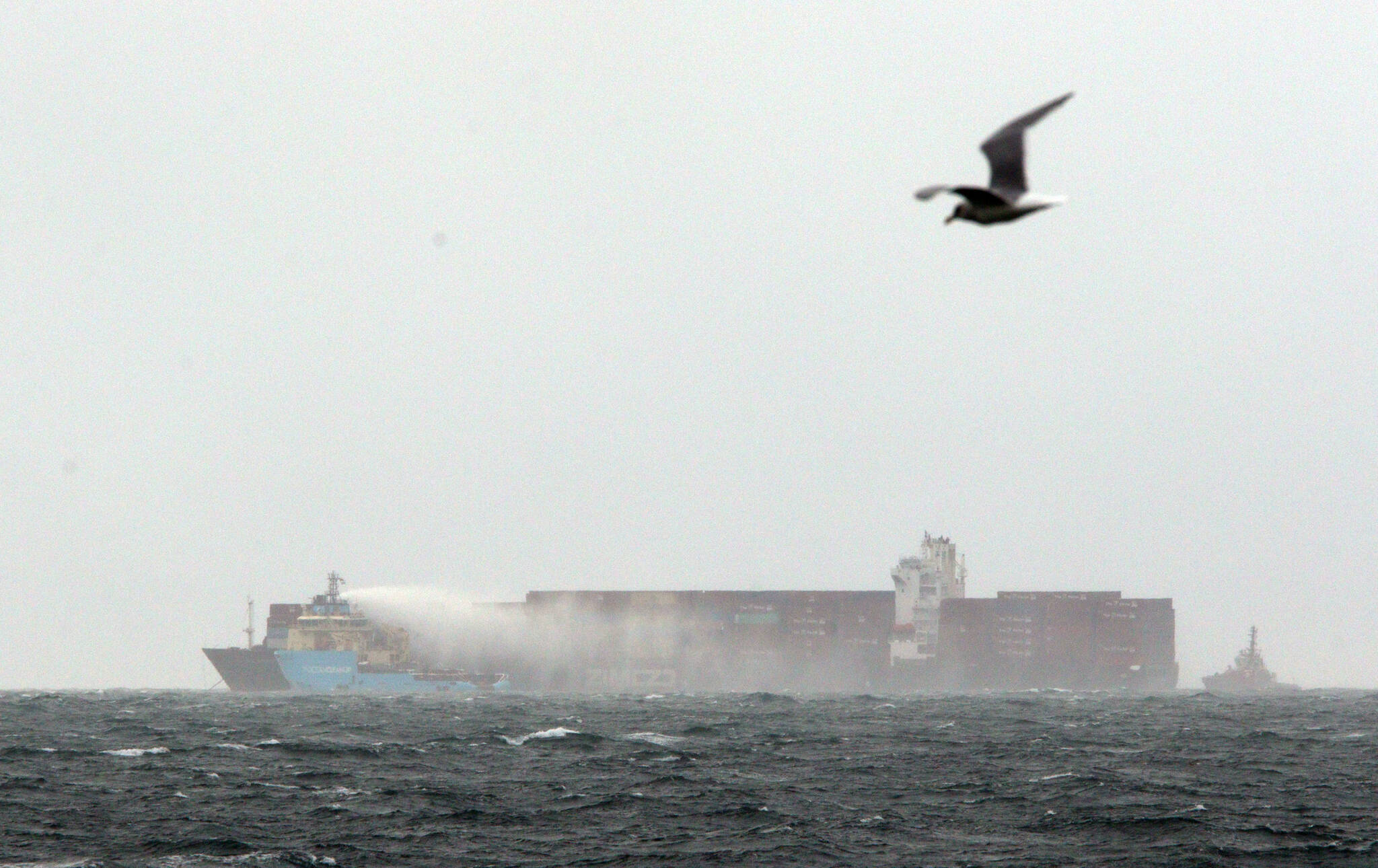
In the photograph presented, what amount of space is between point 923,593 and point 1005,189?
176 metres

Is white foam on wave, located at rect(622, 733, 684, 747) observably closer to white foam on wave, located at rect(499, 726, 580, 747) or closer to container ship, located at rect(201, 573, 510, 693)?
white foam on wave, located at rect(499, 726, 580, 747)

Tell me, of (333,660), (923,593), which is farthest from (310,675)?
(923,593)

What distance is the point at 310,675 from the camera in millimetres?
151000

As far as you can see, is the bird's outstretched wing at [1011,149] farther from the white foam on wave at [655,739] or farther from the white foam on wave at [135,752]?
the white foam on wave at [655,739]

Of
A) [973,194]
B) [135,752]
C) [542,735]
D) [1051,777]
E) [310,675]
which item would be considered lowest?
[310,675]

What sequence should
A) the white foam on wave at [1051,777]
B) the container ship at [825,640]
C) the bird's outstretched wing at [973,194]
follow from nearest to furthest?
the bird's outstretched wing at [973,194] → the white foam on wave at [1051,777] → the container ship at [825,640]

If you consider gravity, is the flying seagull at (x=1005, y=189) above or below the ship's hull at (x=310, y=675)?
above

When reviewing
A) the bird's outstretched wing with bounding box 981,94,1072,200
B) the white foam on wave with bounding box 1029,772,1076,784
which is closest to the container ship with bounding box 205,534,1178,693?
the white foam on wave with bounding box 1029,772,1076,784

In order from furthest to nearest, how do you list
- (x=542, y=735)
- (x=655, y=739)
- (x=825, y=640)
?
(x=825, y=640) < (x=542, y=735) < (x=655, y=739)

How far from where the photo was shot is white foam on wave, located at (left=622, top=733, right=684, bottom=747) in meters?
50.5

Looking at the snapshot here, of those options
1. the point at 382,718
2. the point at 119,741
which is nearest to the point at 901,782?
the point at 119,741

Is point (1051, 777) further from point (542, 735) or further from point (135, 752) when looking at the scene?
point (135, 752)

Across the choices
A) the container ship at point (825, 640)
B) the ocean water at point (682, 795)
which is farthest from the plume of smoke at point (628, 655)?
the ocean water at point (682, 795)

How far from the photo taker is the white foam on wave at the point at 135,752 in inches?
1718
